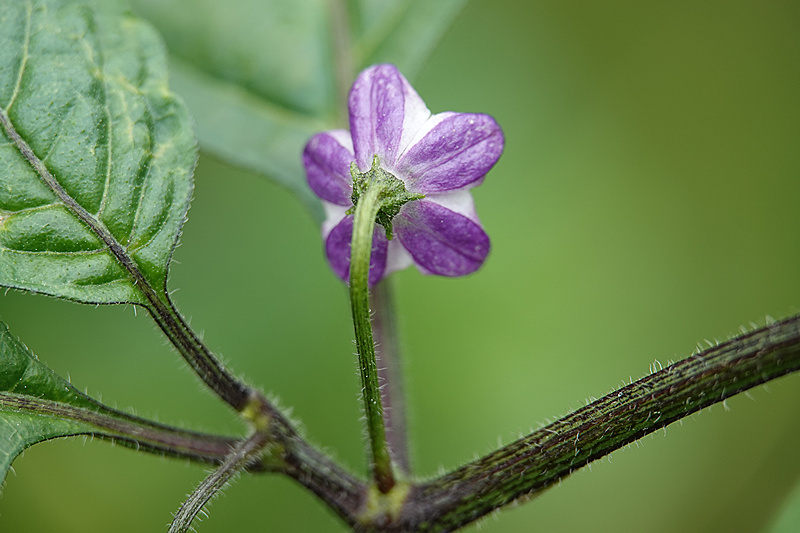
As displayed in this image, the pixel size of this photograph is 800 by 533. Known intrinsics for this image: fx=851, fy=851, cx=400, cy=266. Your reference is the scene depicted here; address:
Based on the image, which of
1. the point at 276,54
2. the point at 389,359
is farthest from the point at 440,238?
the point at 276,54

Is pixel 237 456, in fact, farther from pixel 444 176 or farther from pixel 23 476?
pixel 23 476

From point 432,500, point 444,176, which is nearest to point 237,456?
point 432,500

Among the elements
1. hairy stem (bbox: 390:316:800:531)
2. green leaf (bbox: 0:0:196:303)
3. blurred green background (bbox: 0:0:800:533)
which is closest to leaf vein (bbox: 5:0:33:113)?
green leaf (bbox: 0:0:196:303)

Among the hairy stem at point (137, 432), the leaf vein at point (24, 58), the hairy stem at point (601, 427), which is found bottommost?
the hairy stem at point (601, 427)

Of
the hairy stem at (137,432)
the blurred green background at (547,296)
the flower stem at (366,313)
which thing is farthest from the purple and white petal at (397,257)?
the blurred green background at (547,296)

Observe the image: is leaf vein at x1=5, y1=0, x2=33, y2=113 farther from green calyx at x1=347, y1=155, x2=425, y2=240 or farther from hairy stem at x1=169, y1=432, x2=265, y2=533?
hairy stem at x1=169, y1=432, x2=265, y2=533

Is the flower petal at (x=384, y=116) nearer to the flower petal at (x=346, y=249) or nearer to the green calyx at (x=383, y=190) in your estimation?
the green calyx at (x=383, y=190)
